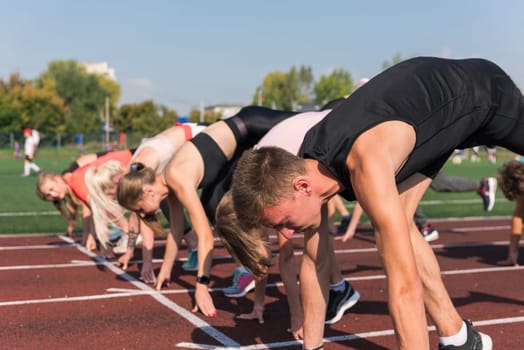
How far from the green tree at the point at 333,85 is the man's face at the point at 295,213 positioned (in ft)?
289

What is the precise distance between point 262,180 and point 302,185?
0.19m

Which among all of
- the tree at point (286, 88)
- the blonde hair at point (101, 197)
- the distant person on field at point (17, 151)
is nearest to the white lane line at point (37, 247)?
the blonde hair at point (101, 197)

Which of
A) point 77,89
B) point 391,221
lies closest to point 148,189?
point 391,221

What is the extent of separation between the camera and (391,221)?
101 inches

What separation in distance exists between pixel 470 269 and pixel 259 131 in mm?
3170

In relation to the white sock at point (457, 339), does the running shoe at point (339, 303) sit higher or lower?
lower

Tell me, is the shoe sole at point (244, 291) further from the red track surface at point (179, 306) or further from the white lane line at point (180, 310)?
the white lane line at point (180, 310)

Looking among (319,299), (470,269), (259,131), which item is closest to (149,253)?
(259,131)

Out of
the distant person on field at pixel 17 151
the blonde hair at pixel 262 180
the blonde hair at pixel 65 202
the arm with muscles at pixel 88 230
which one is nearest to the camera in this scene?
the blonde hair at pixel 262 180

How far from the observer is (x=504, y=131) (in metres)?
3.41

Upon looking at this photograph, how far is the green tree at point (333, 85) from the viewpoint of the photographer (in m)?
90.9

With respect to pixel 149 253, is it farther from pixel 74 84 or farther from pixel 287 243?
pixel 74 84

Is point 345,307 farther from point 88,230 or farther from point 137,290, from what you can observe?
point 88,230

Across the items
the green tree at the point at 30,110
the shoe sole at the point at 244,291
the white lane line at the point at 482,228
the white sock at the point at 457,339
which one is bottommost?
the green tree at the point at 30,110
